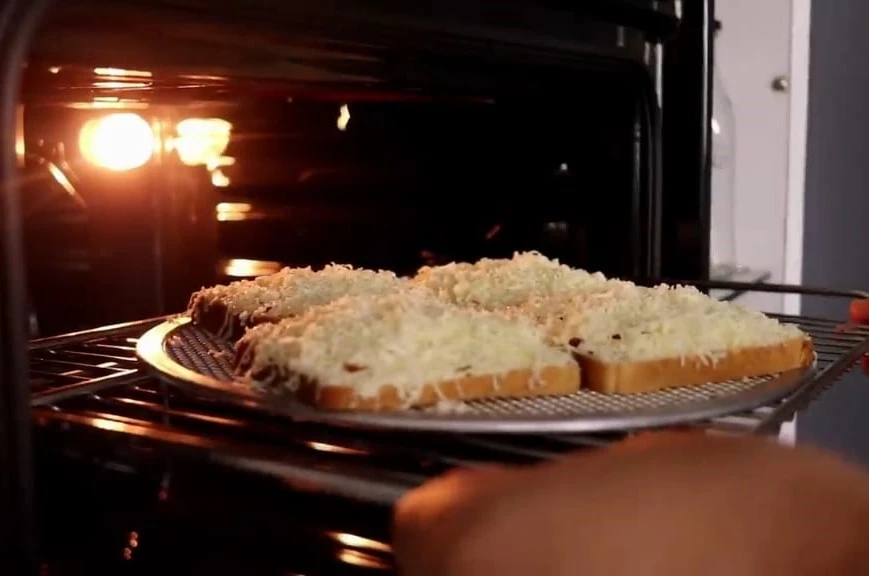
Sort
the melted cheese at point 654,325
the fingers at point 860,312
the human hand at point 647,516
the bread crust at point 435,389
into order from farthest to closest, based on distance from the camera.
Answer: the fingers at point 860,312 → the melted cheese at point 654,325 → the bread crust at point 435,389 → the human hand at point 647,516

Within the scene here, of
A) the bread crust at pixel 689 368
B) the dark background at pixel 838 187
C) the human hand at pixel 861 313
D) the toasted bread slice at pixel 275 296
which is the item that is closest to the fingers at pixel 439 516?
the bread crust at pixel 689 368

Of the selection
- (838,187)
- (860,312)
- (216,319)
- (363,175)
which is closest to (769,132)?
(838,187)

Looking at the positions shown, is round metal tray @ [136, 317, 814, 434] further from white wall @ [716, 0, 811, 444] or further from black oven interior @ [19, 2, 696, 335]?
white wall @ [716, 0, 811, 444]

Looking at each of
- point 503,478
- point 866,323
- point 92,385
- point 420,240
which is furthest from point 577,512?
point 420,240

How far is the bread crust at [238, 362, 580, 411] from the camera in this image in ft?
2.00

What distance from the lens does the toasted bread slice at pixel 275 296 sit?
2.78 ft

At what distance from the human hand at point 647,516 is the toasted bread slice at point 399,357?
20cm

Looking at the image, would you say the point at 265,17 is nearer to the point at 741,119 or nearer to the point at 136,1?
the point at 136,1

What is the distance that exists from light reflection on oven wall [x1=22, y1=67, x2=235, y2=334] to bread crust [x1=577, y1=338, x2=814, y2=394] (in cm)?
54

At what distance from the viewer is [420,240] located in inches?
46.4

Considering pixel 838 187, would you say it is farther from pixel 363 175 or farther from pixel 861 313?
pixel 363 175

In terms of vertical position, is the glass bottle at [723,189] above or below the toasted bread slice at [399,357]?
above

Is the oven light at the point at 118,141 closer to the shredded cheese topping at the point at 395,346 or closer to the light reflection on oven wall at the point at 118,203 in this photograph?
the light reflection on oven wall at the point at 118,203

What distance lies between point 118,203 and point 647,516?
94 centimetres
